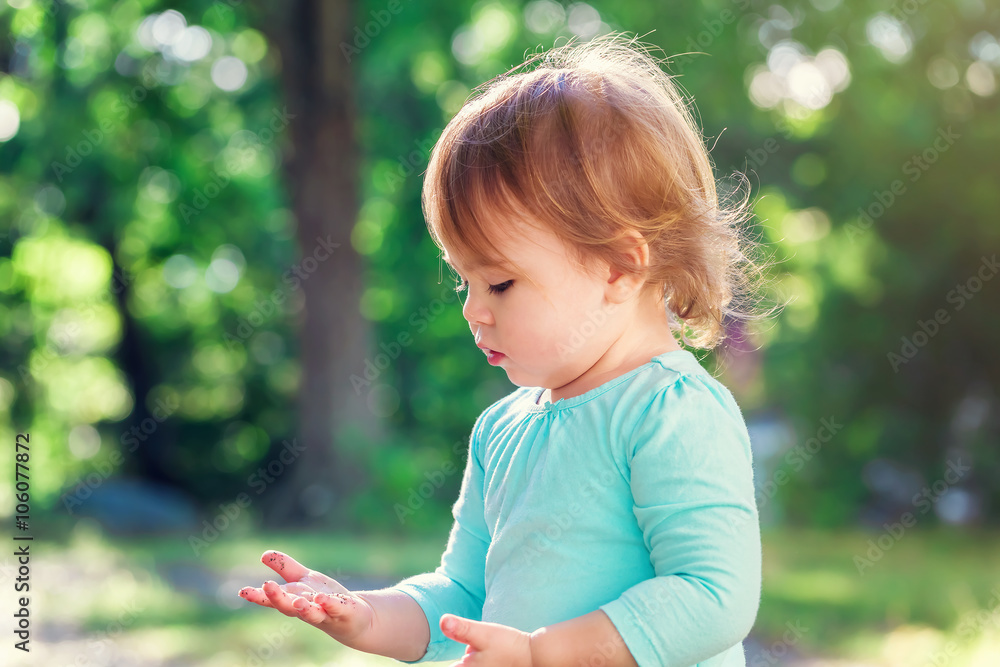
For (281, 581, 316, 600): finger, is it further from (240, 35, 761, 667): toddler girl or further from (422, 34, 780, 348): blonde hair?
(422, 34, 780, 348): blonde hair

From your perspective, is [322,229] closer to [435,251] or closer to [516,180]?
[435,251]

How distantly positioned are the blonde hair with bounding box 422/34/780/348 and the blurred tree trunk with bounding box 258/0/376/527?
7.45 m

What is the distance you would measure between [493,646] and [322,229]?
26.5ft

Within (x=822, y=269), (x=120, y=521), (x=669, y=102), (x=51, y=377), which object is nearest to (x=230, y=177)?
(x=120, y=521)

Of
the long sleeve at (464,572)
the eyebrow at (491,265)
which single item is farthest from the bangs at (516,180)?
the long sleeve at (464,572)

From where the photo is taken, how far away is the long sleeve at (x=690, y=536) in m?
1.30

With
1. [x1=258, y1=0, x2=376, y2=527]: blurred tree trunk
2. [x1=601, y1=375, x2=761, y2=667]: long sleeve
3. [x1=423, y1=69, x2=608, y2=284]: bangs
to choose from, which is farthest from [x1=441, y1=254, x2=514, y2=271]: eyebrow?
[x1=258, y1=0, x2=376, y2=527]: blurred tree trunk

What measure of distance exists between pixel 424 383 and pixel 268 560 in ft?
36.5

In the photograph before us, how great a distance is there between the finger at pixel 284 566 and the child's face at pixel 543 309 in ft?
1.64

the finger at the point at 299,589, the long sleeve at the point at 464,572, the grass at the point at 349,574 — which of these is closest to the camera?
the finger at the point at 299,589

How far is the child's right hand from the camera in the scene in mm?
1411

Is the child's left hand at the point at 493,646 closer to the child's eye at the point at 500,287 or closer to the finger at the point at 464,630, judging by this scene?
the finger at the point at 464,630

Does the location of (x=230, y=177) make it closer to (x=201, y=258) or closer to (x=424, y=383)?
(x=201, y=258)

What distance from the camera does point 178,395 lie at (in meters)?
14.6
